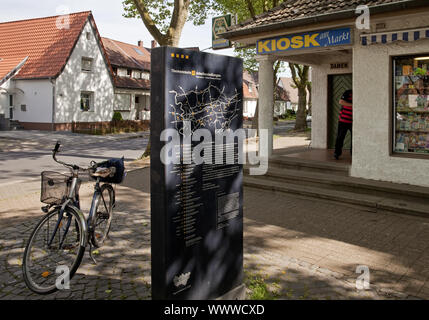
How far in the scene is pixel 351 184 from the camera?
8.46 meters

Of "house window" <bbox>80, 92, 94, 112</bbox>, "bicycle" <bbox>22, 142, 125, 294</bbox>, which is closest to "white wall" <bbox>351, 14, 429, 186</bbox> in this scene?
"bicycle" <bbox>22, 142, 125, 294</bbox>

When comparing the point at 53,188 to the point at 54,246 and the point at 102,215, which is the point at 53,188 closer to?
the point at 54,246

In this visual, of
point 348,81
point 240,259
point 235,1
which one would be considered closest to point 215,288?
point 240,259

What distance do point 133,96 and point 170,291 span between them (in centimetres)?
3760

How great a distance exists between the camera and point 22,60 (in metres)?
31.2

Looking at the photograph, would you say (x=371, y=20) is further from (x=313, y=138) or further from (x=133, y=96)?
(x=133, y=96)

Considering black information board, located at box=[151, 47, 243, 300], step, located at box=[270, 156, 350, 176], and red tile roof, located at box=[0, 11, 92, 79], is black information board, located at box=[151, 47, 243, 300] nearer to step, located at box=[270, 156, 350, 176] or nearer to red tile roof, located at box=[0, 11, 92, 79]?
step, located at box=[270, 156, 350, 176]

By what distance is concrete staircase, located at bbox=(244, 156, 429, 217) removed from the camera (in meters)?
7.56

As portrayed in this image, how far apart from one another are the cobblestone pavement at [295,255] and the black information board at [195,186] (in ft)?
2.55

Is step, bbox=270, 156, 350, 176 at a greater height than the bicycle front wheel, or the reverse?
step, bbox=270, 156, 350, 176

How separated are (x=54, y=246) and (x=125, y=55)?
130 ft

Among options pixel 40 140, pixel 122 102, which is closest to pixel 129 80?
pixel 122 102

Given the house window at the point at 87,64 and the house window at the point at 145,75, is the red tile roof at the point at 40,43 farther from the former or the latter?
the house window at the point at 145,75

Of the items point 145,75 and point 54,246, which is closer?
point 54,246
